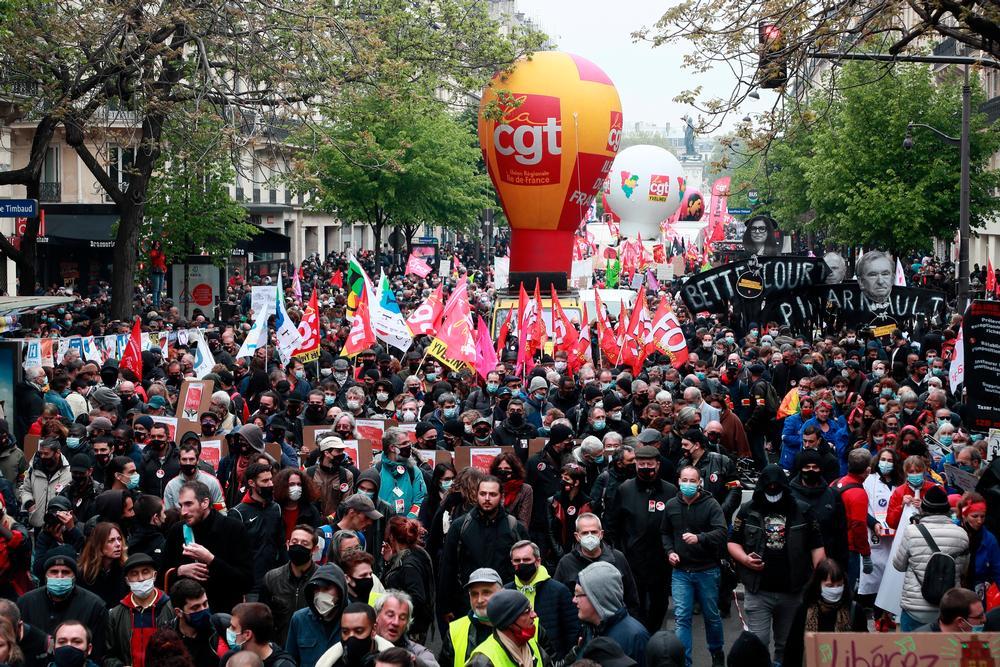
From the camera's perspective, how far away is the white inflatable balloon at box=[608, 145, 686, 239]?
3295 inches

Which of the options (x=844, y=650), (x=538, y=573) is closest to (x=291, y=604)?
(x=538, y=573)

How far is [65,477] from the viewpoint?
1107 cm

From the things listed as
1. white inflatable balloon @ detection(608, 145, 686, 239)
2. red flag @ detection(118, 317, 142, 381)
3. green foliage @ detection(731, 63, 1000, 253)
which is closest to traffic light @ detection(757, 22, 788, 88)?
red flag @ detection(118, 317, 142, 381)

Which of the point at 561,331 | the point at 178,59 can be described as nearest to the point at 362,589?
the point at 561,331

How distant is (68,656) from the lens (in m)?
6.86

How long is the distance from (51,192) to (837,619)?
35727mm

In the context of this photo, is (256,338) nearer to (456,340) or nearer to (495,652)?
(456,340)

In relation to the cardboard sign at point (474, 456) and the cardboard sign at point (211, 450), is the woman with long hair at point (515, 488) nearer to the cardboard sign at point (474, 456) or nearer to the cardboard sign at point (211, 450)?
the cardboard sign at point (474, 456)

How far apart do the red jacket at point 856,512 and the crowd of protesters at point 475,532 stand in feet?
0.05

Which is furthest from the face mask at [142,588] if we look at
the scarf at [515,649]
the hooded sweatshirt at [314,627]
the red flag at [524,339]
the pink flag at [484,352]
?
the red flag at [524,339]

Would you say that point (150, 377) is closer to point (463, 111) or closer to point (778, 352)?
point (778, 352)

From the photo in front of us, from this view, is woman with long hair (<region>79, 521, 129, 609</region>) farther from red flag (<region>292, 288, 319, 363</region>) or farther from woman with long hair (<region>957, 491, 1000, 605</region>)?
red flag (<region>292, 288, 319, 363</region>)

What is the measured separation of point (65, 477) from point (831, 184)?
34.1 m

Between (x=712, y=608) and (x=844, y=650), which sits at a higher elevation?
(x=844, y=650)
